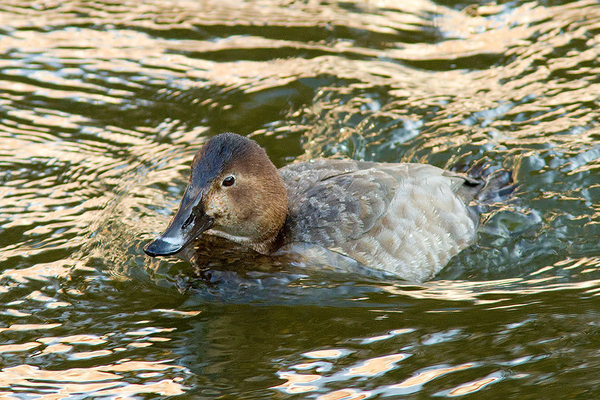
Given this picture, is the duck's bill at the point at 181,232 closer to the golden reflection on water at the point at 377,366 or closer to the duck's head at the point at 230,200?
the duck's head at the point at 230,200

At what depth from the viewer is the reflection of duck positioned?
5090mm

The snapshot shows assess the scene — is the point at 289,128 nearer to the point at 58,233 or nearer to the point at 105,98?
the point at 105,98

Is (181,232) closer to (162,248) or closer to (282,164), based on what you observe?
(162,248)

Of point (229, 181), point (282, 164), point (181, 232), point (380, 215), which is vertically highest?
point (229, 181)

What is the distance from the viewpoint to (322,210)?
17.7ft

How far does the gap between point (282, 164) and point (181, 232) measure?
2.41 metres

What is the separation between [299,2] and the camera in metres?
10.0

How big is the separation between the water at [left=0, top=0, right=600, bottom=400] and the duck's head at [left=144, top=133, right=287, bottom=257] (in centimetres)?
28

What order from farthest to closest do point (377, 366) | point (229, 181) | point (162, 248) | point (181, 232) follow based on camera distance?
point (229, 181), point (181, 232), point (162, 248), point (377, 366)

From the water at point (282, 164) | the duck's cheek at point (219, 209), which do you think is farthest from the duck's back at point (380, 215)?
the duck's cheek at point (219, 209)

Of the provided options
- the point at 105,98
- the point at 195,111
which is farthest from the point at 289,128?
the point at 105,98

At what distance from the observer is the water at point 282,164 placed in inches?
172

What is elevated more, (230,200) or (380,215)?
(230,200)

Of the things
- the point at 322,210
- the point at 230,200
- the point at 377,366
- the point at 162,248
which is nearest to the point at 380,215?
the point at 322,210
